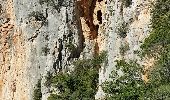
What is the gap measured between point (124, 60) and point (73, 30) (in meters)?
10.5

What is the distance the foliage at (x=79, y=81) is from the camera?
32344mm

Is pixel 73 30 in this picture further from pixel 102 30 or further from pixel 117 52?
pixel 117 52

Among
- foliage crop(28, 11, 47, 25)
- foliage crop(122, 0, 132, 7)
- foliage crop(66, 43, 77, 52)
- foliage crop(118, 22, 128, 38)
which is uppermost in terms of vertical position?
foliage crop(28, 11, 47, 25)

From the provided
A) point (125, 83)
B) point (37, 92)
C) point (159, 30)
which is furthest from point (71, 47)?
point (159, 30)

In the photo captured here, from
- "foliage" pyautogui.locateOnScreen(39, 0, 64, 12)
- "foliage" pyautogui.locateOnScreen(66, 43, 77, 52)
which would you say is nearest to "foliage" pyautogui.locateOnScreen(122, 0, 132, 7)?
"foliage" pyautogui.locateOnScreen(66, 43, 77, 52)

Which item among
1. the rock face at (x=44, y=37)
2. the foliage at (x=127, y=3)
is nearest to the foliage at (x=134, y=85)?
the foliage at (x=127, y=3)

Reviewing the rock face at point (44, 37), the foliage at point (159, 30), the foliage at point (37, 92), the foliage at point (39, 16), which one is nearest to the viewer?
the foliage at point (159, 30)

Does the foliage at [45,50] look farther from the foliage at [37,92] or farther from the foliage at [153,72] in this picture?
the foliage at [153,72]

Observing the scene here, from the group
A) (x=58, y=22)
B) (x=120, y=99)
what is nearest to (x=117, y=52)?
(x=120, y=99)

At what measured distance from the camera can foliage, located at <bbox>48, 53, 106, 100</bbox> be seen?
32344mm

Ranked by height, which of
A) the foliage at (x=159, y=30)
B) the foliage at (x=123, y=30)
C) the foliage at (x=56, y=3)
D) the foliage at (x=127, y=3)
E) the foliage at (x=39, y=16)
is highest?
the foliage at (x=56, y=3)

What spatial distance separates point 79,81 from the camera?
33.7 m

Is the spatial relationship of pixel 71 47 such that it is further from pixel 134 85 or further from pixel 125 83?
pixel 134 85

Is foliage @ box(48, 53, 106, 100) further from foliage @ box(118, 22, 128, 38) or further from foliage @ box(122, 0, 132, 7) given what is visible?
foliage @ box(122, 0, 132, 7)
